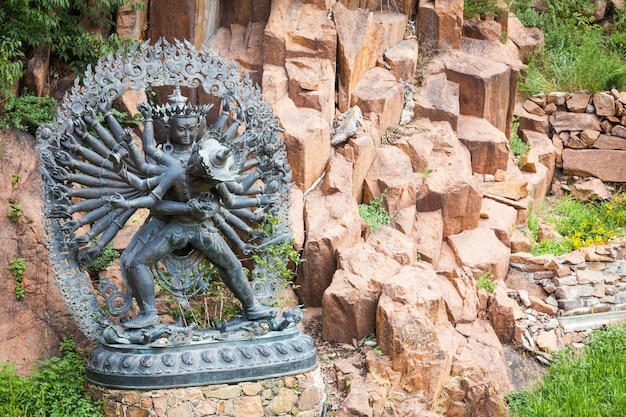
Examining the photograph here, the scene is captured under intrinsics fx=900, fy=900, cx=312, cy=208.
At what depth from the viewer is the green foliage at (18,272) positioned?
326 inches

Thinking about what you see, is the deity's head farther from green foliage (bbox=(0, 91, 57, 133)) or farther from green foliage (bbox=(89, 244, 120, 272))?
green foliage (bbox=(0, 91, 57, 133))

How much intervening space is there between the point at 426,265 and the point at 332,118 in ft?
7.05

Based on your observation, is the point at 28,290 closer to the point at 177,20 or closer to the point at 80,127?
the point at 80,127

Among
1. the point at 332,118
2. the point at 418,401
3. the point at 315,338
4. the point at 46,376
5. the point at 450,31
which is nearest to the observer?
the point at 46,376

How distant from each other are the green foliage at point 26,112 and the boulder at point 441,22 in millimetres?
5604

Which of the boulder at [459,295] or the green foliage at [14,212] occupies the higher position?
the green foliage at [14,212]

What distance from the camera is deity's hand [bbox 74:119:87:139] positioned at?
24.8 ft

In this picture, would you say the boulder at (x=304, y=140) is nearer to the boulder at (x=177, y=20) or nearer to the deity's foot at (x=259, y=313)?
the boulder at (x=177, y=20)

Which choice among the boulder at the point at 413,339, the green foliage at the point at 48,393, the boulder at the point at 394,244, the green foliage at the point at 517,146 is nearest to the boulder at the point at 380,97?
the boulder at the point at 394,244

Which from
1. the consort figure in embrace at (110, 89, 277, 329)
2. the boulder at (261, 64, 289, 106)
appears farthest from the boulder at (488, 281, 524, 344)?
the consort figure in embrace at (110, 89, 277, 329)

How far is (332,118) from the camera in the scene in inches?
411

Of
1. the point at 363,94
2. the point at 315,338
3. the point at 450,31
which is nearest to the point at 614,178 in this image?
the point at 450,31

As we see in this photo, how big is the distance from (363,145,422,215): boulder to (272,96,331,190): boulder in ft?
2.24

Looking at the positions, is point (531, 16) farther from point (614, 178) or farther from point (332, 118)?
point (332, 118)
